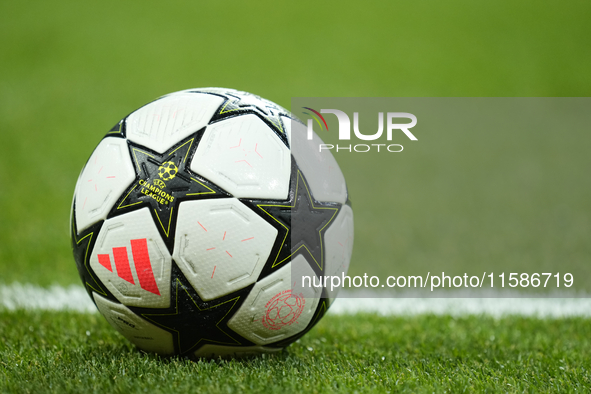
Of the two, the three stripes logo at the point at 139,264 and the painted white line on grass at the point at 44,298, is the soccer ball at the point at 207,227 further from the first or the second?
the painted white line on grass at the point at 44,298

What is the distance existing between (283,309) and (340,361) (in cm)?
53

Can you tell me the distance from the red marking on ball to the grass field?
21 cm

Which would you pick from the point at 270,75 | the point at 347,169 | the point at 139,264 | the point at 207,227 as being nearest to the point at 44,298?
the point at 139,264

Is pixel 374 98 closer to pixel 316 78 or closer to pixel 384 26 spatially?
pixel 316 78

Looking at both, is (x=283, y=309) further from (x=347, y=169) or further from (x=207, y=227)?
(x=347, y=169)

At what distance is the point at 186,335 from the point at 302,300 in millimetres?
541

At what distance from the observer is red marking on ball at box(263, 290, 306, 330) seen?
2.44 metres

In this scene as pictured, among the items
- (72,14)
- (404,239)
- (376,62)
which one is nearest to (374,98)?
(376,62)

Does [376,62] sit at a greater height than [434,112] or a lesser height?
greater

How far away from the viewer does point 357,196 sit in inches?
332

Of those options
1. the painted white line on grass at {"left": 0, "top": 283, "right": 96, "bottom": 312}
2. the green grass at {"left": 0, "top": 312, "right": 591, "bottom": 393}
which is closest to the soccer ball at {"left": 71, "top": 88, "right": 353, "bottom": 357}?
the green grass at {"left": 0, "top": 312, "right": 591, "bottom": 393}

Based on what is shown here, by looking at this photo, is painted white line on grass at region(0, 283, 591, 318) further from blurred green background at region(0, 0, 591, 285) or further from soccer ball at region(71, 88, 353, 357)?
soccer ball at region(71, 88, 353, 357)

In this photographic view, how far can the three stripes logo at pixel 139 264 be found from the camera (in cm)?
232

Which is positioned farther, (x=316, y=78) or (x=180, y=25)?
(x=180, y=25)
